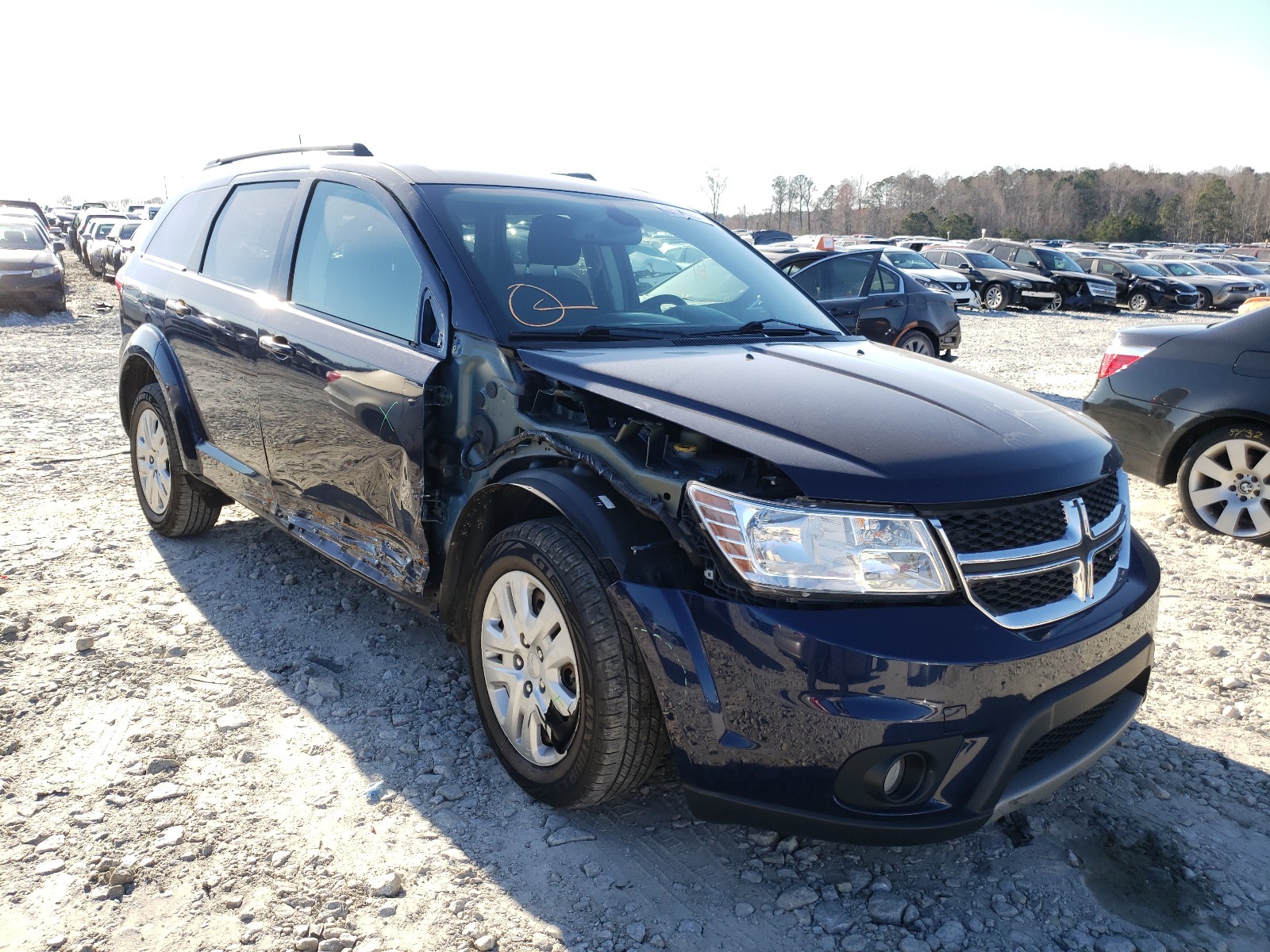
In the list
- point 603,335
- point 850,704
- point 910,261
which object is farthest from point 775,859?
point 910,261

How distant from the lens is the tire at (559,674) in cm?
244

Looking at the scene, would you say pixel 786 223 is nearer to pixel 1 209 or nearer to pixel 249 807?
pixel 1 209

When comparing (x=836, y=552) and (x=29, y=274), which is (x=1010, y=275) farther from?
(x=836, y=552)

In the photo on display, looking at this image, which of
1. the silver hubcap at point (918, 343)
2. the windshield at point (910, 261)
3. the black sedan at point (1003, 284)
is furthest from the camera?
the black sedan at point (1003, 284)

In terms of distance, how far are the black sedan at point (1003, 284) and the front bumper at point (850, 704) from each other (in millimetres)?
23722

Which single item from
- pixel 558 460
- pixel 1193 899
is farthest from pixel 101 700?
pixel 1193 899

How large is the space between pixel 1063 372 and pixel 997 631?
39.3 feet

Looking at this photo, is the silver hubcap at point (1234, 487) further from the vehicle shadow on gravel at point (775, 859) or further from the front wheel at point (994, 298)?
the front wheel at point (994, 298)

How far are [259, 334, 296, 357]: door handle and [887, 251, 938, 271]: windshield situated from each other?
19.7m

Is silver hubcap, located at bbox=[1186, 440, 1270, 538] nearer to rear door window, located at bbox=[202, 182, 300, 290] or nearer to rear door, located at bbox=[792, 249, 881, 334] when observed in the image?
rear door, located at bbox=[792, 249, 881, 334]

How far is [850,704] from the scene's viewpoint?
6.99ft

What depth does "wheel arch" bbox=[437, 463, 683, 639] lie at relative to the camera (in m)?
2.37

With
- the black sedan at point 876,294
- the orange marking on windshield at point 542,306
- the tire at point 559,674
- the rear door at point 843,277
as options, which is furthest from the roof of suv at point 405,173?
the black sedan at point 876,294

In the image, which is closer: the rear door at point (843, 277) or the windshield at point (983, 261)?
the rear door at point (843, 277)
